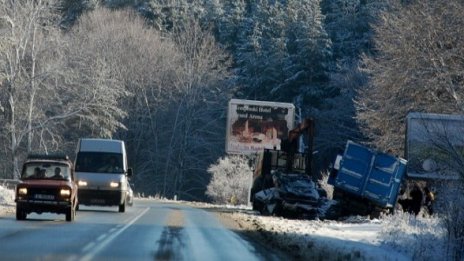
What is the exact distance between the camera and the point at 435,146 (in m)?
22.8

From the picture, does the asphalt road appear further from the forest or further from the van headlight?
the forest

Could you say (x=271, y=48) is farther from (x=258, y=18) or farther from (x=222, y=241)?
(x=222, y=241)

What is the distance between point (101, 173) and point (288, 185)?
8.21 metres

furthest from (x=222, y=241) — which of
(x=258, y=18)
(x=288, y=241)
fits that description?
(x=258, y=18)

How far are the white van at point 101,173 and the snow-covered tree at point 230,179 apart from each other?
36.7 m

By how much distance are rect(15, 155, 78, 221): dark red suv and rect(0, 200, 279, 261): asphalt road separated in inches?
18.8

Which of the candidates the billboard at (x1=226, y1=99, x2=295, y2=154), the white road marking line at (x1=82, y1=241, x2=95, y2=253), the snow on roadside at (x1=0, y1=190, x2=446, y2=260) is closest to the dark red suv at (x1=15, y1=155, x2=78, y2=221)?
the snow on roadside at (x1=0, y1=190, x2=446, y2=260)

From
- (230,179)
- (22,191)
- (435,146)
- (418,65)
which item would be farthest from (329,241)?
(230,179)

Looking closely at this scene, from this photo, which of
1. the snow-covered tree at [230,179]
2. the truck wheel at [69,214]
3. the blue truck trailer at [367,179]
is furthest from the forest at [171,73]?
the truck wheel at [69,214]

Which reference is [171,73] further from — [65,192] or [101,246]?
[101,246]

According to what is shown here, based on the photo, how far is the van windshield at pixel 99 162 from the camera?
39.0m

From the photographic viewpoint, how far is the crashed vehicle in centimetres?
4050

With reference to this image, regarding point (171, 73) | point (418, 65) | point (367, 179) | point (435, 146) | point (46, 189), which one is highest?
point (171, 73)

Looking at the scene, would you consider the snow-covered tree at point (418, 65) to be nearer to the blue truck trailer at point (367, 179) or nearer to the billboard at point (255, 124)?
the blue truck trailer at point (367, 179)
